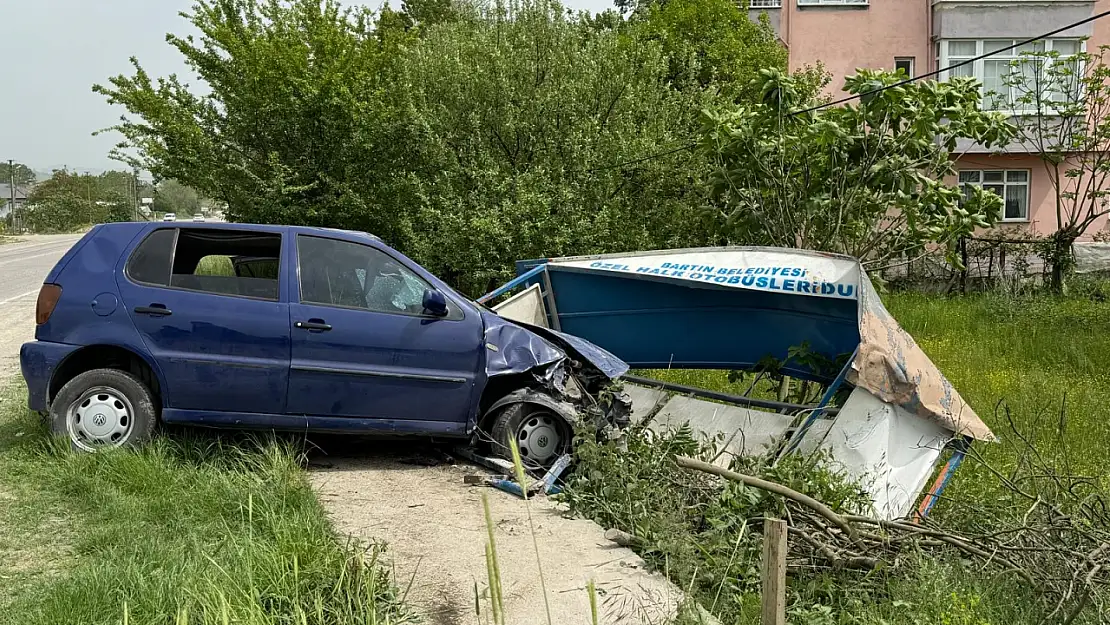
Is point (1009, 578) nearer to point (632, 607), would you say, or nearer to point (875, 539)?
point (875, 539)

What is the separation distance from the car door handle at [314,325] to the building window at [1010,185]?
25020mm

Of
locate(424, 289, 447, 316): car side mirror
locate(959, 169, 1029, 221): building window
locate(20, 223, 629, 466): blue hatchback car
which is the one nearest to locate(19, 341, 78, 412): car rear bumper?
locate(20, 223, 629, 466): blue hatchback car

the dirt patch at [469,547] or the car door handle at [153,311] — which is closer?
the dirt patch at [469,547]

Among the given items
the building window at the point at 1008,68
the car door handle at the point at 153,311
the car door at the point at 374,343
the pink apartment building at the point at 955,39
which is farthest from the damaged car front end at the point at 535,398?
the pink apartment building at the point at 955,39

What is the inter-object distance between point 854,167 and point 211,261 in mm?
7721

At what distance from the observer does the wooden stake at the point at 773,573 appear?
386cm

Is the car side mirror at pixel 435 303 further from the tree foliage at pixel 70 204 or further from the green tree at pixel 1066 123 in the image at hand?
the tree foliage at pixel 70 204

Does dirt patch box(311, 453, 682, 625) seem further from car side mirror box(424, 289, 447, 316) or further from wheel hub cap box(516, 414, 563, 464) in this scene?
car side mirror box(424, 289, 447, 316)

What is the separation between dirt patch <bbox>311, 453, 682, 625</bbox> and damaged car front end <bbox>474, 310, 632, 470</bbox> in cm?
43

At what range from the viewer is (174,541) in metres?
5.38

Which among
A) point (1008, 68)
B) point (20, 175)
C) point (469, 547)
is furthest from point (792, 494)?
point (20, 175)

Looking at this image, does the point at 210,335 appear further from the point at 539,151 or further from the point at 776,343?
the point at 539,151

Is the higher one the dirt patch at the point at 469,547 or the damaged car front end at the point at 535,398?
the damaged car front end at the point at 535,398

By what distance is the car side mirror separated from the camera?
7.54m
